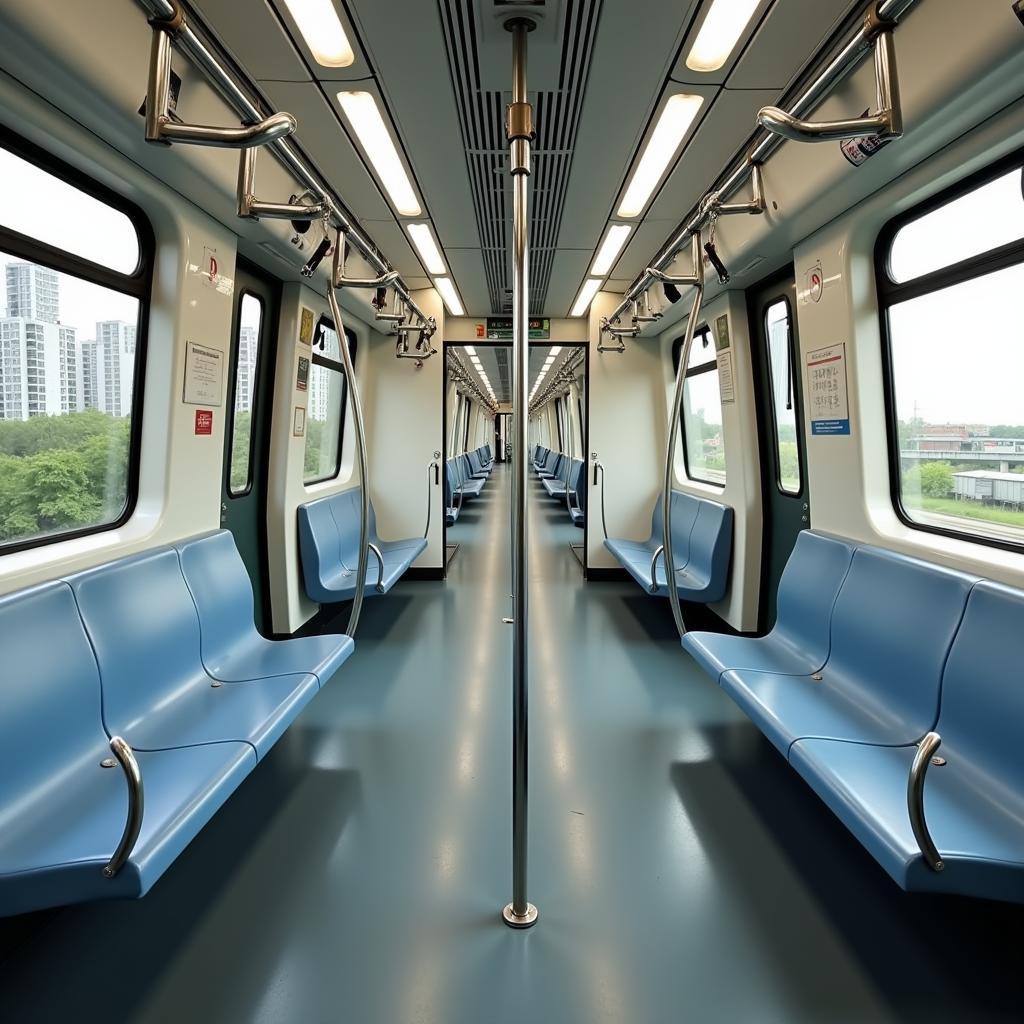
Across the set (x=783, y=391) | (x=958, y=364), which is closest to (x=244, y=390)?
(x=783, y=391)

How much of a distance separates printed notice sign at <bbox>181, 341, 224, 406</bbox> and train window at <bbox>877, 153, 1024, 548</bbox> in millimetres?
3240

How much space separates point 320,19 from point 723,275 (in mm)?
1983

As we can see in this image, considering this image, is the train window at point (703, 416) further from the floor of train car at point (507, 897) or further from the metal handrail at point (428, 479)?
the floor of train car at point (507, 897)

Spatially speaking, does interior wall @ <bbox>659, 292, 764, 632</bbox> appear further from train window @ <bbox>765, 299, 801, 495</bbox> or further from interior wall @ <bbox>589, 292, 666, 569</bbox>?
interior wall @ <bbox>589, 292, 666, 569</bbox>

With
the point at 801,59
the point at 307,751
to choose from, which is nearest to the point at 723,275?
the point at 801,59

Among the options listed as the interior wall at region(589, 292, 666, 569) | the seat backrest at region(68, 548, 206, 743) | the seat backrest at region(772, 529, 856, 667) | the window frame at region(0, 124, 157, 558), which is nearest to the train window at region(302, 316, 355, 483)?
the window frame at region(0, 124, 157, 558)

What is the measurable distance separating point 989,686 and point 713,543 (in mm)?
2708

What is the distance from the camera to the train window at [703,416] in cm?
532

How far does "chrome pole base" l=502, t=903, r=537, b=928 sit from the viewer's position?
1887 mm

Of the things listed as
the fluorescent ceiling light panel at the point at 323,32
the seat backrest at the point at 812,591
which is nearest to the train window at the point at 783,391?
the seat backrest at the point at 812,591

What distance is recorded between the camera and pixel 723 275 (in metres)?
3.05

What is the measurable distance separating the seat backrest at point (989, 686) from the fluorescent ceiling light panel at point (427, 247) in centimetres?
388

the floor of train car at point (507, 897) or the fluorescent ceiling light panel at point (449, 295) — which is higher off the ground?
the fluorescent ceiling light panel at point (449, 295)

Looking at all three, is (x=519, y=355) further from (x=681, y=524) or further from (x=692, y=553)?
(x=681, y=524)
